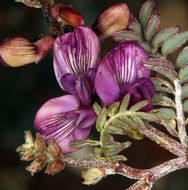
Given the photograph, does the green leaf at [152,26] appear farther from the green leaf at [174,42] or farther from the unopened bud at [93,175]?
the unopened bud at [93,175]

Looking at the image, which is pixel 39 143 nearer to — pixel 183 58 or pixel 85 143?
pixel 85 143

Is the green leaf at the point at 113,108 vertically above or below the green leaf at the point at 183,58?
below

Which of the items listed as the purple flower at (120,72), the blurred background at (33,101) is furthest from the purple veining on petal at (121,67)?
the blurred background at (33,101)

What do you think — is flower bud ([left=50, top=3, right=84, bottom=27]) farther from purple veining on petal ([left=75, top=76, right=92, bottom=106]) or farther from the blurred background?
the blurred background

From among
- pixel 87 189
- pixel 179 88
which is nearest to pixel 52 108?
pixel 179 88

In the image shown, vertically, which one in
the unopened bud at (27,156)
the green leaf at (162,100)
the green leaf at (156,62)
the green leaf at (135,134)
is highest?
the green leaf at (156,62)

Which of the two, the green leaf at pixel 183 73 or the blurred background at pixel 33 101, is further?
the blurred background at pixel 33 101

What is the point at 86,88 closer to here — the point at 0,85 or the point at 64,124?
the point at 64,124
